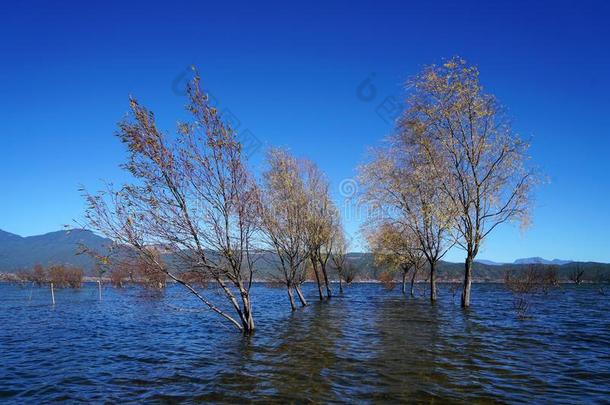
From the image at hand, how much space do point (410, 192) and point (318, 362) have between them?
846 inches

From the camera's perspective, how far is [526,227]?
91.5ft

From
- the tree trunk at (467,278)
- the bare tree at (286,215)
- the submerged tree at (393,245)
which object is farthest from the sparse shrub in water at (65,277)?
the tree trunk at (467,278)

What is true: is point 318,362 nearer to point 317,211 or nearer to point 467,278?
point 467,278

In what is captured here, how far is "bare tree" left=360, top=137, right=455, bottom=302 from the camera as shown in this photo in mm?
Answer: 29678

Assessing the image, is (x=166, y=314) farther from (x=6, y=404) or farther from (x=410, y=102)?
(x=410, y=102)

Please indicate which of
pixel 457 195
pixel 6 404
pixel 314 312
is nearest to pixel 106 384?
pixel 6 404

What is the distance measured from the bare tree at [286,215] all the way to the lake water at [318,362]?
5.83 meters

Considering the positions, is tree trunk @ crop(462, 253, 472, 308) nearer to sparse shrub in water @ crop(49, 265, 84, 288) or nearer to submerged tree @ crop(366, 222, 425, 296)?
submerged tree @ crop(366, 222, 425, 296)

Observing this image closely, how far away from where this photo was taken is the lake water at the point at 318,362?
10906 millimetres

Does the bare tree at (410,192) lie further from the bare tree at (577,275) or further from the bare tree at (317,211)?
the bare tree at (577,275)

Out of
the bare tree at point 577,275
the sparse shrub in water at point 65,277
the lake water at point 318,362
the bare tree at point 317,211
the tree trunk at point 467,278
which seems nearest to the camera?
the lake water at point 318,362

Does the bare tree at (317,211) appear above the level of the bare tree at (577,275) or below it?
above

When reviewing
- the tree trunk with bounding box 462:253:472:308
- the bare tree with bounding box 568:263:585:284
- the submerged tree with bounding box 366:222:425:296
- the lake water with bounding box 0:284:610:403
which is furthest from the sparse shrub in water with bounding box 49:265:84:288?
the bare tree with bounding box 568:263:585:284

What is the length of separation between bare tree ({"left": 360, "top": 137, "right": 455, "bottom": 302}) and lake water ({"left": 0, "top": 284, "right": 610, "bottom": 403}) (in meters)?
9.22
